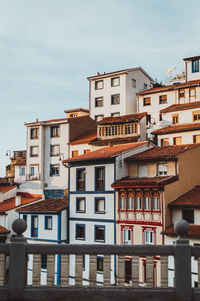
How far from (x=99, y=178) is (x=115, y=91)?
24350 millimetres

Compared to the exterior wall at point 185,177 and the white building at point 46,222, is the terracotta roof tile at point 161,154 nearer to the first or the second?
the exterior wall at point 185,177

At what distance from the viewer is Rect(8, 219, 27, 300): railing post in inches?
393

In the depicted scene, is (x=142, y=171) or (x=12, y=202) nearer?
(x=142, y=171)

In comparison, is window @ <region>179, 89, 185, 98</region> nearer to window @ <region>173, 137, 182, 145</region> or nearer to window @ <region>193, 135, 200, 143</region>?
window @ <region>173, 137, 182, 145</region>

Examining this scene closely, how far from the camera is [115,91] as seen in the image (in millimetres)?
62000

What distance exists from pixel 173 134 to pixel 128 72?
55.8 feet

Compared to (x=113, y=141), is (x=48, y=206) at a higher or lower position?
lower

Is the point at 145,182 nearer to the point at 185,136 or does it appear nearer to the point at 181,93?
the point at 185,136

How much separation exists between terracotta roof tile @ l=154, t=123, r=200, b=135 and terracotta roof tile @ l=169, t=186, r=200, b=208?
1116 centimetres

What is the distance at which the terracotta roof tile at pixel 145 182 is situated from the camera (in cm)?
3528

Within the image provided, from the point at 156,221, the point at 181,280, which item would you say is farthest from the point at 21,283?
the point at 156,221

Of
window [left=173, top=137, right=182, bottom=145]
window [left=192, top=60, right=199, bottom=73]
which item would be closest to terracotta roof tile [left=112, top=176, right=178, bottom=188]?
window [left=173, top=137, right=182, bottom=145]

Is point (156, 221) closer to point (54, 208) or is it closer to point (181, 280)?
point (54, 208)

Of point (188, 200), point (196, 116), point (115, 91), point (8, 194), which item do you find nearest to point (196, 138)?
point (196, 116)
